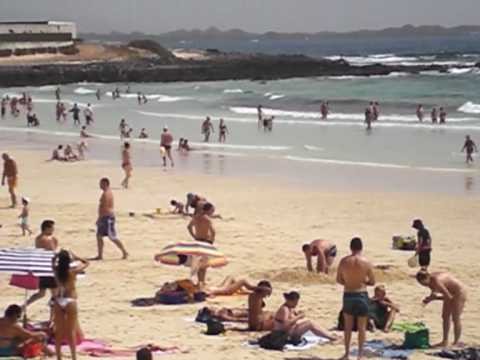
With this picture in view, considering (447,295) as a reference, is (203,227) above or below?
above

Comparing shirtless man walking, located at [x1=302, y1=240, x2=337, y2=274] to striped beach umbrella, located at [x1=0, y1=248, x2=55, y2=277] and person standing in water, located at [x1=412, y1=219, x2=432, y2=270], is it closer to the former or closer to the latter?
person standing in water, located at [x1=412, y1=219, x2=432, y2=270]

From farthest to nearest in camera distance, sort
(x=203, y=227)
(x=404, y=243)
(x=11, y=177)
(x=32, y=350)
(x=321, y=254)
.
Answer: (x=11, y=177) < (x=404, y=243) < (x=321, y=254) < (x=203, y=227) < (x=32, y=350)

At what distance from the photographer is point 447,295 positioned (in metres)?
9.64

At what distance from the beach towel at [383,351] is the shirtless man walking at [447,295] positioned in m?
0.46

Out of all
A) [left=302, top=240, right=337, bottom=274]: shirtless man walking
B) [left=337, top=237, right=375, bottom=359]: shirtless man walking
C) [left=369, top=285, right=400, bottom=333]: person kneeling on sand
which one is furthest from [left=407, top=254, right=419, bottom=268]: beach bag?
[left=337, top=237, right=375, bottom=359]: shirtless man walking

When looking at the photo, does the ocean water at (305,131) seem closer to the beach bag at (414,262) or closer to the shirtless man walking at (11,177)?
the shirtless man walking at (11,177)

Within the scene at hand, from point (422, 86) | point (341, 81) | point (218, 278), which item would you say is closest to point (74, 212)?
point (218, 278)

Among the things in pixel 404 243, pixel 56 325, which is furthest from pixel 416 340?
pixel 404 243

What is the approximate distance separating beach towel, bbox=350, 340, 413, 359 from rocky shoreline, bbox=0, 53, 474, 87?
Answer: 65594mm

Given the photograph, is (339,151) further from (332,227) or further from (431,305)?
(431,305)

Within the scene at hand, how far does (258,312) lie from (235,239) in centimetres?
526

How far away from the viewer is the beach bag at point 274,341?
9.68m

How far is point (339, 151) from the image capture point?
29734 mm

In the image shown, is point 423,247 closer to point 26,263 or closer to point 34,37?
point 26,263
